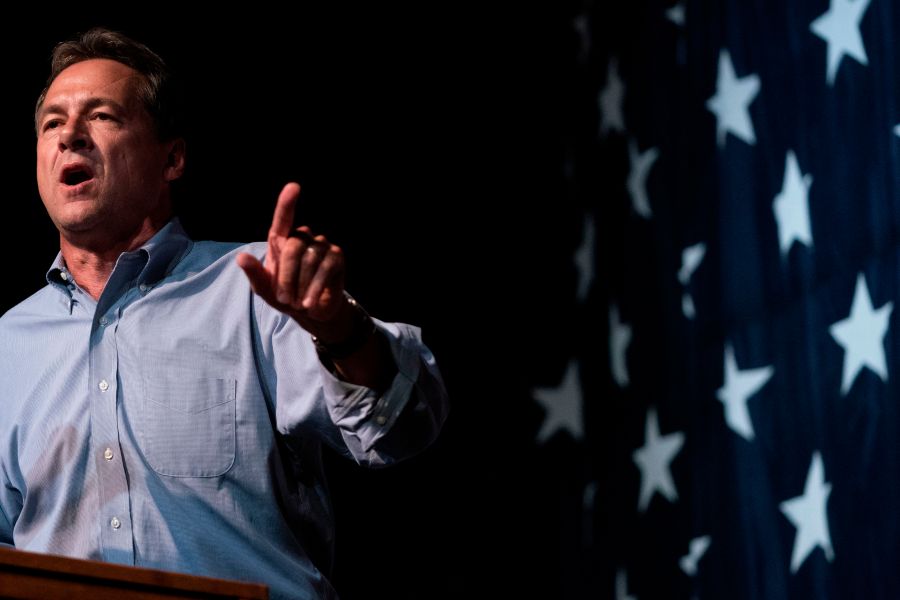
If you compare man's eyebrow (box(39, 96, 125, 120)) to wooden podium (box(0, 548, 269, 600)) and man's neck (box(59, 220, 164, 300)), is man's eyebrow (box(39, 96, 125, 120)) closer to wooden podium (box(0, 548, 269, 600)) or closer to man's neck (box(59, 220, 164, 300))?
man's neck (box(59, 220, 164, 300))

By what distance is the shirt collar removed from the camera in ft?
6.22

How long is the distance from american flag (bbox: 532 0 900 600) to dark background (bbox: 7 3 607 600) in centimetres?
7

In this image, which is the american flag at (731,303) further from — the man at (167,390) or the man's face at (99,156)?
the man's face at (99,156)

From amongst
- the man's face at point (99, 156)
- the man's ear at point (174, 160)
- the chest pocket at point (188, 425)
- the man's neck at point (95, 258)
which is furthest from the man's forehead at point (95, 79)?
the chest pocket at point (188, 425)

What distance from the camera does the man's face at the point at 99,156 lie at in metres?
1.94

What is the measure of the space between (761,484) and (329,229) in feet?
4.04

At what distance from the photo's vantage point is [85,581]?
1068 millimetres

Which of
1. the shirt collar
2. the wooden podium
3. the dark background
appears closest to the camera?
the wooden podium

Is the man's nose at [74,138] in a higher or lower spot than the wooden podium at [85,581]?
higher

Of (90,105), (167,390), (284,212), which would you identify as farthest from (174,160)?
(284,212)

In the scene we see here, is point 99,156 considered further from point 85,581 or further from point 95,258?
point 85,581

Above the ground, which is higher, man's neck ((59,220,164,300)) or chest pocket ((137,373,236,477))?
man's neck ((59,220,164,300))

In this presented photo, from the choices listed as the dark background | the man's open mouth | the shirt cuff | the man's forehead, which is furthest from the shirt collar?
the dark background

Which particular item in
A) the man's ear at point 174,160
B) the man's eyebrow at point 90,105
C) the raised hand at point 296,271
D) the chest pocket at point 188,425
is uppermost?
the man's eyebrow at point 90,105
